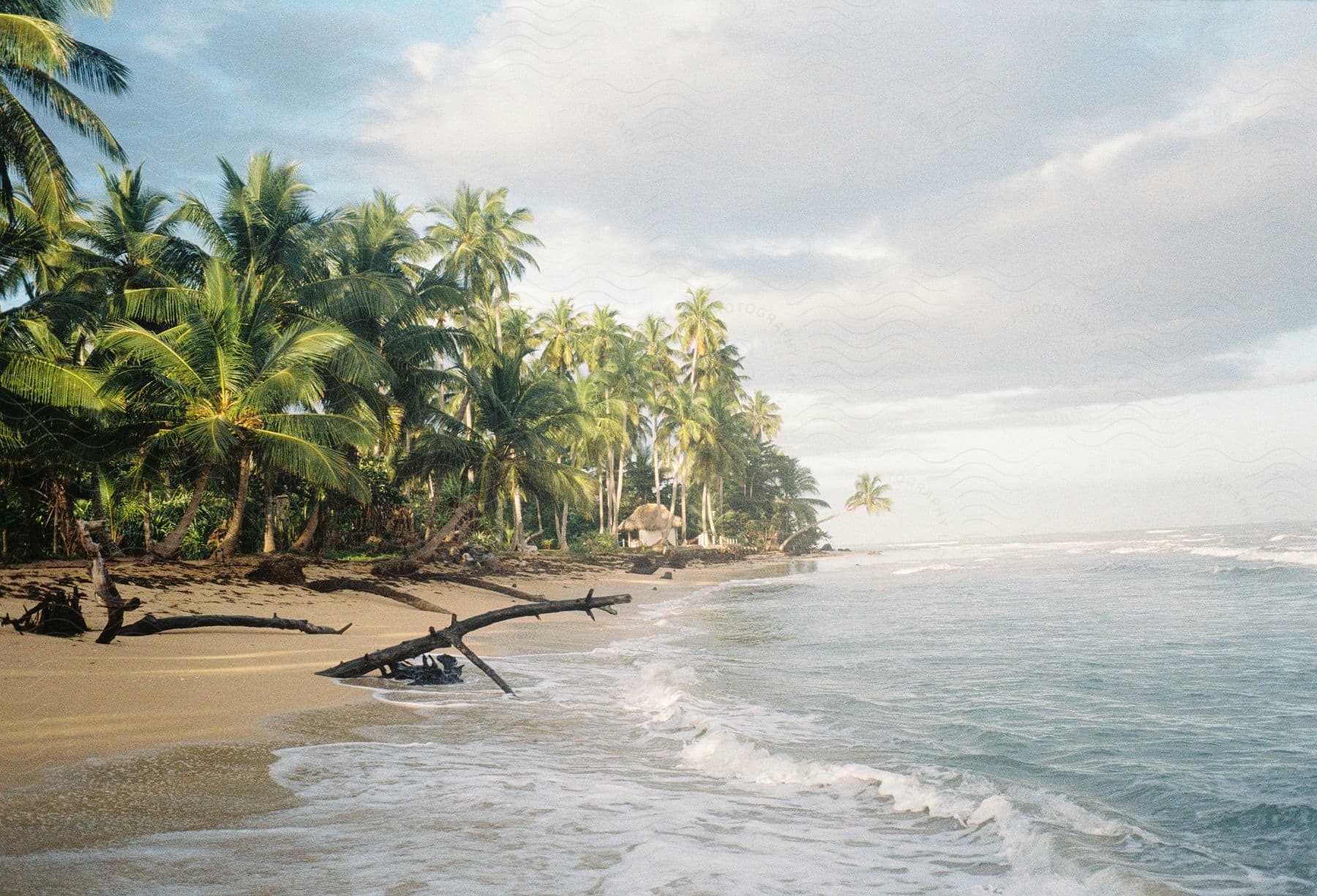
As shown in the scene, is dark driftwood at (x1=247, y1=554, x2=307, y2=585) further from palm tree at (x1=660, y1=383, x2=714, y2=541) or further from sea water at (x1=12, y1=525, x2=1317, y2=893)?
palm tree at (x1=660, y1=383, x2=714, y2=541)

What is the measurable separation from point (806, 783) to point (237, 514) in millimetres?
16362

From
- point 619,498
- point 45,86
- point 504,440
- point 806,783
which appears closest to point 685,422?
point 619,498

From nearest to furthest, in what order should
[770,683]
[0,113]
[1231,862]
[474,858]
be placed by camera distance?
[474,858] → [1231,862] → [770,683] → [0,113]

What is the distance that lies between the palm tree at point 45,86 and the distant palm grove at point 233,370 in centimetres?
4

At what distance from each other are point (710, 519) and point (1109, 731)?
49.3 m

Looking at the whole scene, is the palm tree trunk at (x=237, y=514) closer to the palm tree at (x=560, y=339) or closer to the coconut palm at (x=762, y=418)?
the palm tree at (x=560, y=339)

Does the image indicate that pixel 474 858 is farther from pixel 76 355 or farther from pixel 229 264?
pixel 76 355

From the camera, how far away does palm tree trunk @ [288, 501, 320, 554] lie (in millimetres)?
23578

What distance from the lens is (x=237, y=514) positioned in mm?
18125

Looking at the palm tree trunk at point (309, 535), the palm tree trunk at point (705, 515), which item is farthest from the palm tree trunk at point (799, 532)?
the palm tree trunk at point (309, 535)

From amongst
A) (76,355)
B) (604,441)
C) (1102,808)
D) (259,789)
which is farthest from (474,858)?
(604,441)

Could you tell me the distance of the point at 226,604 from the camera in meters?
13.0

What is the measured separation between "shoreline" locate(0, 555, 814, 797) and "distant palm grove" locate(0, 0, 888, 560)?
2.79m

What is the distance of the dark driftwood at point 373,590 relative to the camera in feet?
50.9
